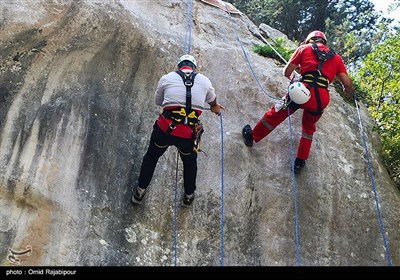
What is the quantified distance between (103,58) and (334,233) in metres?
4.48

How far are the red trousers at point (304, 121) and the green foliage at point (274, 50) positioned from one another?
107 inches

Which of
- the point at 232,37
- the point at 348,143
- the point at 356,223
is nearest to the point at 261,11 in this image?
the point at 232,37

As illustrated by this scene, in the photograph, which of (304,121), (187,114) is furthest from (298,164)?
(187,114)

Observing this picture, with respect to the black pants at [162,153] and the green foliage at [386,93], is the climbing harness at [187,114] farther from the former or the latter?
the green foliage at [386,93]

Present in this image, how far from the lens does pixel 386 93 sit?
29.2 ft

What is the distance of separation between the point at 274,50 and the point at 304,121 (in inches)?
112

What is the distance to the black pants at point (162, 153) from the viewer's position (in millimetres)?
5688

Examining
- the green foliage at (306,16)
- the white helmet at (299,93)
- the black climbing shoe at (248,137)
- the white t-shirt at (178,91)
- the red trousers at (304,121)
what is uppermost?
the white helmet at (299,93)

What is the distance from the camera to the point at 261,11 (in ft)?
69.7

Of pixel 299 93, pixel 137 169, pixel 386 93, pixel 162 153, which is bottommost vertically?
pixel 137 169

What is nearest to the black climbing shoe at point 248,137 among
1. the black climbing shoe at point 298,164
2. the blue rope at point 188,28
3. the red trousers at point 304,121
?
the red trousers at point 304,121

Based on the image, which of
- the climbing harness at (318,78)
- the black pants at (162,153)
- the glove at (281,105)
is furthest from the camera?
the glove at (281,105)

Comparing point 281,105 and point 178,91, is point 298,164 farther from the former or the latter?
point 178,91

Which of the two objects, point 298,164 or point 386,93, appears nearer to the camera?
point 298,164
